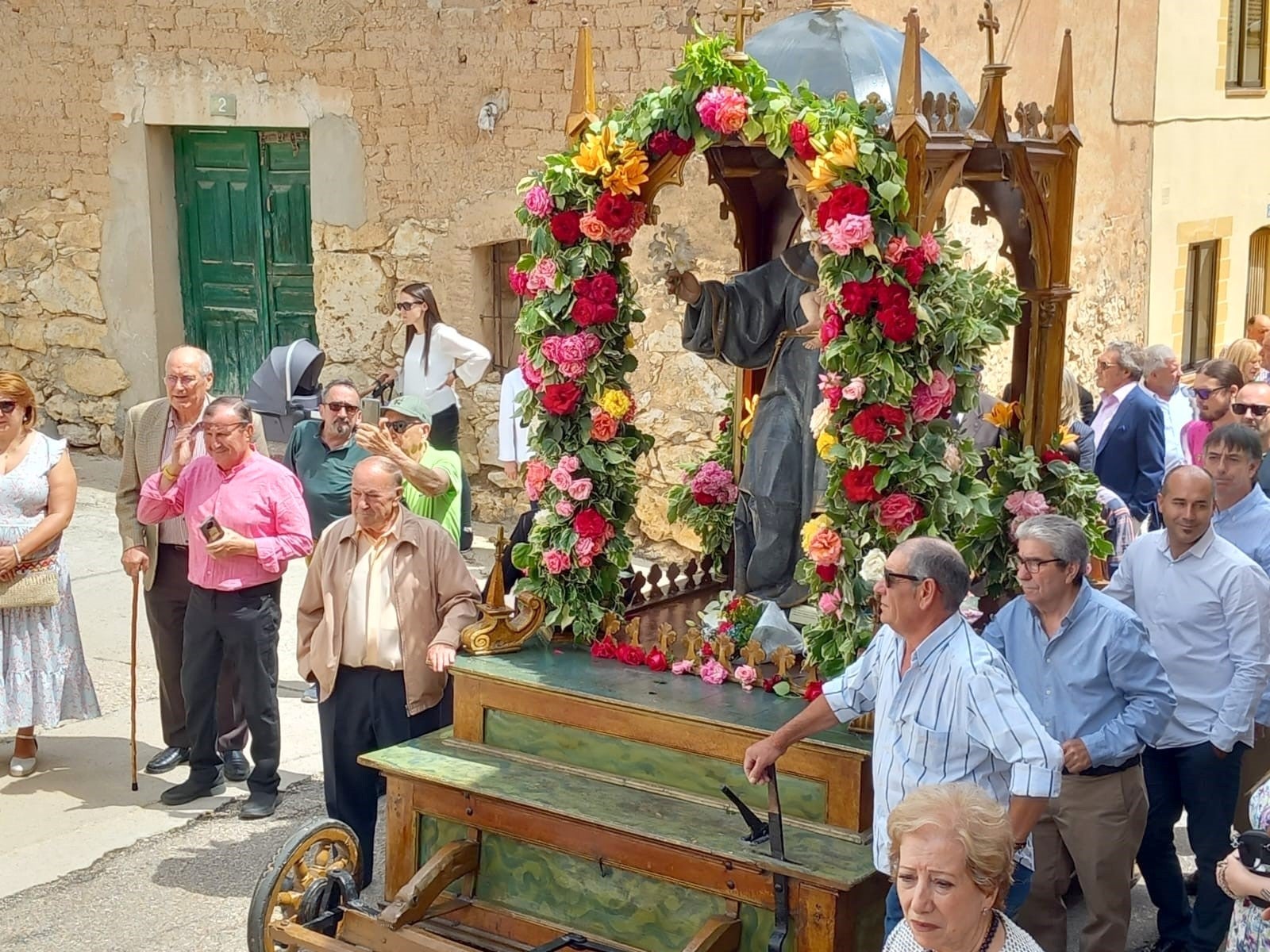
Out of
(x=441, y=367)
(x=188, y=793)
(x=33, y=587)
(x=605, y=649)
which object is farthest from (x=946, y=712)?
(x=441, y=367)

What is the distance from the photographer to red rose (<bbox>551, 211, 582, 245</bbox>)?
6199 mm

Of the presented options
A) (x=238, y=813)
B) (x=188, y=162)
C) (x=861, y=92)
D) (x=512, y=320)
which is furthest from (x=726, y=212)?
(x=188, y=162)

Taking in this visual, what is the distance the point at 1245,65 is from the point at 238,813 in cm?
1379

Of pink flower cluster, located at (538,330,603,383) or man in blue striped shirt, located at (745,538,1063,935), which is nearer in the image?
man in blue striped shirt, located at (745,538,1063,935)

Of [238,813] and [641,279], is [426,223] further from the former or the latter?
[238,813]

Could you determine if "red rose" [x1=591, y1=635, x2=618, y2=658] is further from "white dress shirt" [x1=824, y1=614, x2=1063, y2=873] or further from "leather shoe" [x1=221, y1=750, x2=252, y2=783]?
"leather shoe" [x1=221, y1=750, x2=252, y2=783]

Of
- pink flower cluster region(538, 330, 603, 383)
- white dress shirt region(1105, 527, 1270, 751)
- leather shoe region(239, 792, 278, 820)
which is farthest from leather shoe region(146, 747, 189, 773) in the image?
white dress shirt region(1105, 527, 1270, 751)

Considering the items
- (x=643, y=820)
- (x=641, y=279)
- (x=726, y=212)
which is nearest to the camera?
(x=643, y=820)

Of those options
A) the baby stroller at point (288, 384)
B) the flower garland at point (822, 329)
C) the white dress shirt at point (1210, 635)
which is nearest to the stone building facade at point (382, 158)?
the baby stroller at point (288, 384)

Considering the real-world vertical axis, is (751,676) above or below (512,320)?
below

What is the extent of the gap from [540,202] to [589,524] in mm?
1194

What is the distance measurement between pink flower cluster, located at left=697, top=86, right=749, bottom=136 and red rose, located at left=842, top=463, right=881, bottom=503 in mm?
1232

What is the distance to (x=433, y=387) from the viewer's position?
1005 centimetres

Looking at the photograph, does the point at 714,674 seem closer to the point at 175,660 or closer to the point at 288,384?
Answer: the point at 175,660
